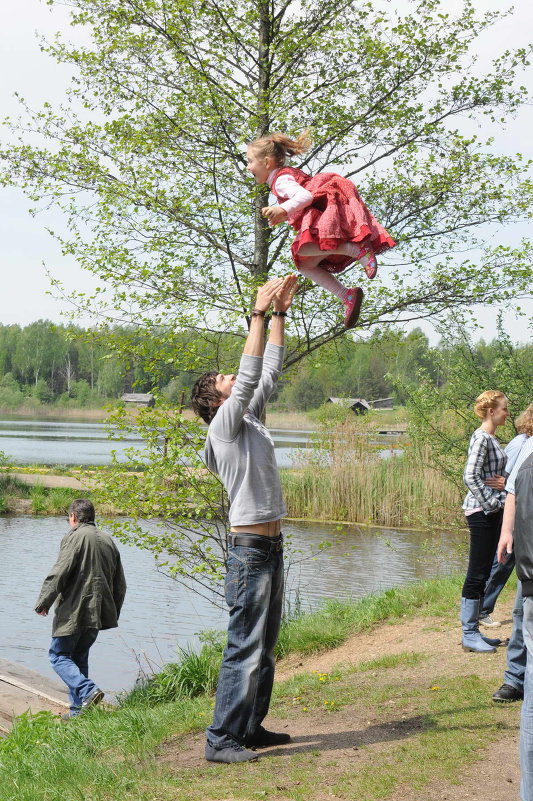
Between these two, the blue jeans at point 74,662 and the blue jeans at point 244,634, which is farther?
the blue jeans at point 74,662

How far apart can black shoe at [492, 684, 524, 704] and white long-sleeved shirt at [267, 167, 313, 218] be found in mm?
3190

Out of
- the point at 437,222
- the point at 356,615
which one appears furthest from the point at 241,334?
the point at 356,615

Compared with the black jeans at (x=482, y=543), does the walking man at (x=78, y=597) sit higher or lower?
lower

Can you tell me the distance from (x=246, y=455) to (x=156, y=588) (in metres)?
10.7

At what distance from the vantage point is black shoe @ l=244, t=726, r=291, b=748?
4.55 meters

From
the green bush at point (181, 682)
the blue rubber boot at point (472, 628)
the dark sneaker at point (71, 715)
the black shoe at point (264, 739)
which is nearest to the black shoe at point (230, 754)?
the black shoe at point (264, 739)

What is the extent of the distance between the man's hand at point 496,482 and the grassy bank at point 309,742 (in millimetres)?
1298

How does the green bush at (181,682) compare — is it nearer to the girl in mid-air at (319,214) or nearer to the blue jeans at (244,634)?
the blue jeans at (244,634)

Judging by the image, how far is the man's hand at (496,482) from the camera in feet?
21.6

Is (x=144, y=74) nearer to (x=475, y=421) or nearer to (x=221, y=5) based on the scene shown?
(x=221, y=5)

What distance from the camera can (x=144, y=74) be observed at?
334 inches

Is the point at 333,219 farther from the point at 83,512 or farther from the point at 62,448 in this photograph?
the point at 62,448

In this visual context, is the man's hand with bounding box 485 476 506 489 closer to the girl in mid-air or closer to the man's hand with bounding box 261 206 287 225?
the girl in mid-air

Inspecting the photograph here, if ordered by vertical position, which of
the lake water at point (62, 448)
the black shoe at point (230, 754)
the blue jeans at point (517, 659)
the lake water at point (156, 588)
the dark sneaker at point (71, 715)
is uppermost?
the blue jeans at point (517, 659)
